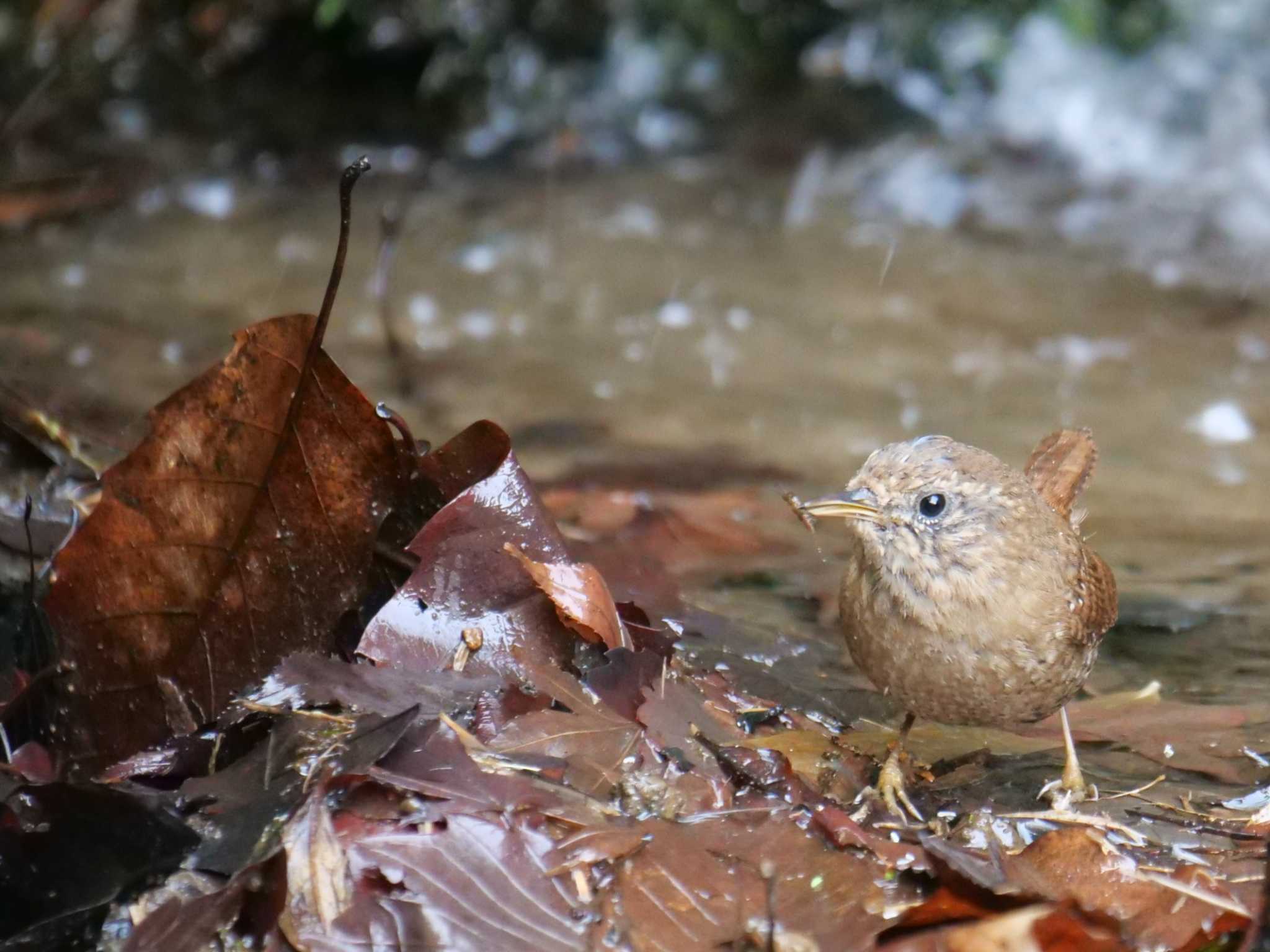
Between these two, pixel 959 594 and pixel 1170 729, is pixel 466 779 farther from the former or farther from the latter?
pixel 1170 729

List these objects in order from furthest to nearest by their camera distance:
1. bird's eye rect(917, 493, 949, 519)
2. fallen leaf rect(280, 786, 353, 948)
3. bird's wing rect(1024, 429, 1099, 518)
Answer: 1. bird's wing rect(1024, 429, 1099, 518)
2. bird's eye rect(917, 493, 949, 519)
3. fallen leaf rect(280, 786, 353, 948)

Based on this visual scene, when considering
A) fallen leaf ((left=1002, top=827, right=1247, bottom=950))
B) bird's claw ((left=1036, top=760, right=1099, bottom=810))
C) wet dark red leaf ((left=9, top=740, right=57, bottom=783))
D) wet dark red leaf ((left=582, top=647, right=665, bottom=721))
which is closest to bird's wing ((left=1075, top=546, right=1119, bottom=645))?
bird's claw ((left=1036, top=760, right=1099, bottom=810))

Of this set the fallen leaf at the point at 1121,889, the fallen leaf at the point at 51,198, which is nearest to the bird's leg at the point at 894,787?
the fallen leaf at the point at 1121,889

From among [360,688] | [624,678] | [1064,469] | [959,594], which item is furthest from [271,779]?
[1064,469]

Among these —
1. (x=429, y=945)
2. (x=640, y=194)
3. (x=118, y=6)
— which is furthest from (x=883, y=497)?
(x=118, y=6)

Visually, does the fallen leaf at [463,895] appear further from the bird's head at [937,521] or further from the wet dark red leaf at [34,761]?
the bird's head at [937,521]

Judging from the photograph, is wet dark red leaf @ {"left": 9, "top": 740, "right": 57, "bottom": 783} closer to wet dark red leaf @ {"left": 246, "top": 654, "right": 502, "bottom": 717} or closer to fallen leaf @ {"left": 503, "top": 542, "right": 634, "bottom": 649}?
wet dark red leaf @ {"left": 246, "top": 654, "right": 502, "bottom": 717}
